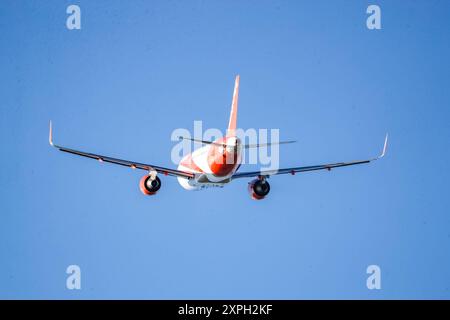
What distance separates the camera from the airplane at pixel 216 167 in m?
51.1

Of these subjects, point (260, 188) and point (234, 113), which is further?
point (260, 188)

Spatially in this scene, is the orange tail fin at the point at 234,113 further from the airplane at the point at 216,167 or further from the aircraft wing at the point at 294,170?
the aircraft wing at the point at 294,170

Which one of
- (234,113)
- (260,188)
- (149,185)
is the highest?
(234,113)

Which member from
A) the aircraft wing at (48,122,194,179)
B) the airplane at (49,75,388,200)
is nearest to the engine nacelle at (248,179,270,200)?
the airplane at (49,75,388,200)

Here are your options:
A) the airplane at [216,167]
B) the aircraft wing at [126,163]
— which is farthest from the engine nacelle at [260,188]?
the aircraft wing at [126,163]

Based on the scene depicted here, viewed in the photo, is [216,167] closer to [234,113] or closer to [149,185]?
[234,113]

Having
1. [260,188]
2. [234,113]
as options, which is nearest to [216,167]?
[234,113]

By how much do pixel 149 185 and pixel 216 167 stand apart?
23.4ft

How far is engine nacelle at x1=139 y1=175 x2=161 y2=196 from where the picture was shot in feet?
186

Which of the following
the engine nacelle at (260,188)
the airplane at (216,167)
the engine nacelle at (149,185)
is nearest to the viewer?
the airplane at (216,167)

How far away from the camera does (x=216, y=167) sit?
5281 centimetres

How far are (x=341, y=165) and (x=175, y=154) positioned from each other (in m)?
16.9
